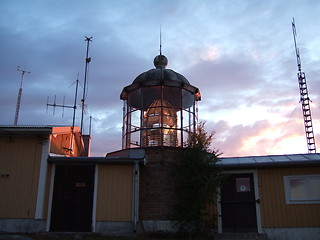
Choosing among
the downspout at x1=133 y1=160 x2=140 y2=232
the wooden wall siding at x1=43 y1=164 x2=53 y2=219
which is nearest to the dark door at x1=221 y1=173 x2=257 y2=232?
the downspout at x1=133 y1=160 x2=140 y2=232

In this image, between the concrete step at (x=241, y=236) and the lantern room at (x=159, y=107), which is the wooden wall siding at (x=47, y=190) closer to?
the lantern room at (x=159, y=107)

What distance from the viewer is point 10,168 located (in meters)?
11.6

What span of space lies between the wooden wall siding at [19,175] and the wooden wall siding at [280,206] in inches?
310

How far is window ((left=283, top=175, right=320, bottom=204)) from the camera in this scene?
36.5 ft

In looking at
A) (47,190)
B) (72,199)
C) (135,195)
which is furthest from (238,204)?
(47,190)

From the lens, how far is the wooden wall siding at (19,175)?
11.2m

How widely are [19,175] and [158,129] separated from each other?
5189 millimetres

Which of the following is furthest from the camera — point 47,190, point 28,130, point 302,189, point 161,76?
point 161,76

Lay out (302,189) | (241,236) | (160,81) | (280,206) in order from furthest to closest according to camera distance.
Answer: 1. (160,81)
2. (302,189)
3. (280,206)
4. (241,236)

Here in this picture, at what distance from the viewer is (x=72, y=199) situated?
38.1ft

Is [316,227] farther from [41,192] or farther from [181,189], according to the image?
[41,192]

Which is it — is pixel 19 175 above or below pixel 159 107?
below

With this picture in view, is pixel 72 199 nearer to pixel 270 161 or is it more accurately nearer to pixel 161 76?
pixel 161 76

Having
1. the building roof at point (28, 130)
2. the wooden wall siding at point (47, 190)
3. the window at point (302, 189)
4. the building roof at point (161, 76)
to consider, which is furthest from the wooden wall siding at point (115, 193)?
the window at point (302, 189)
